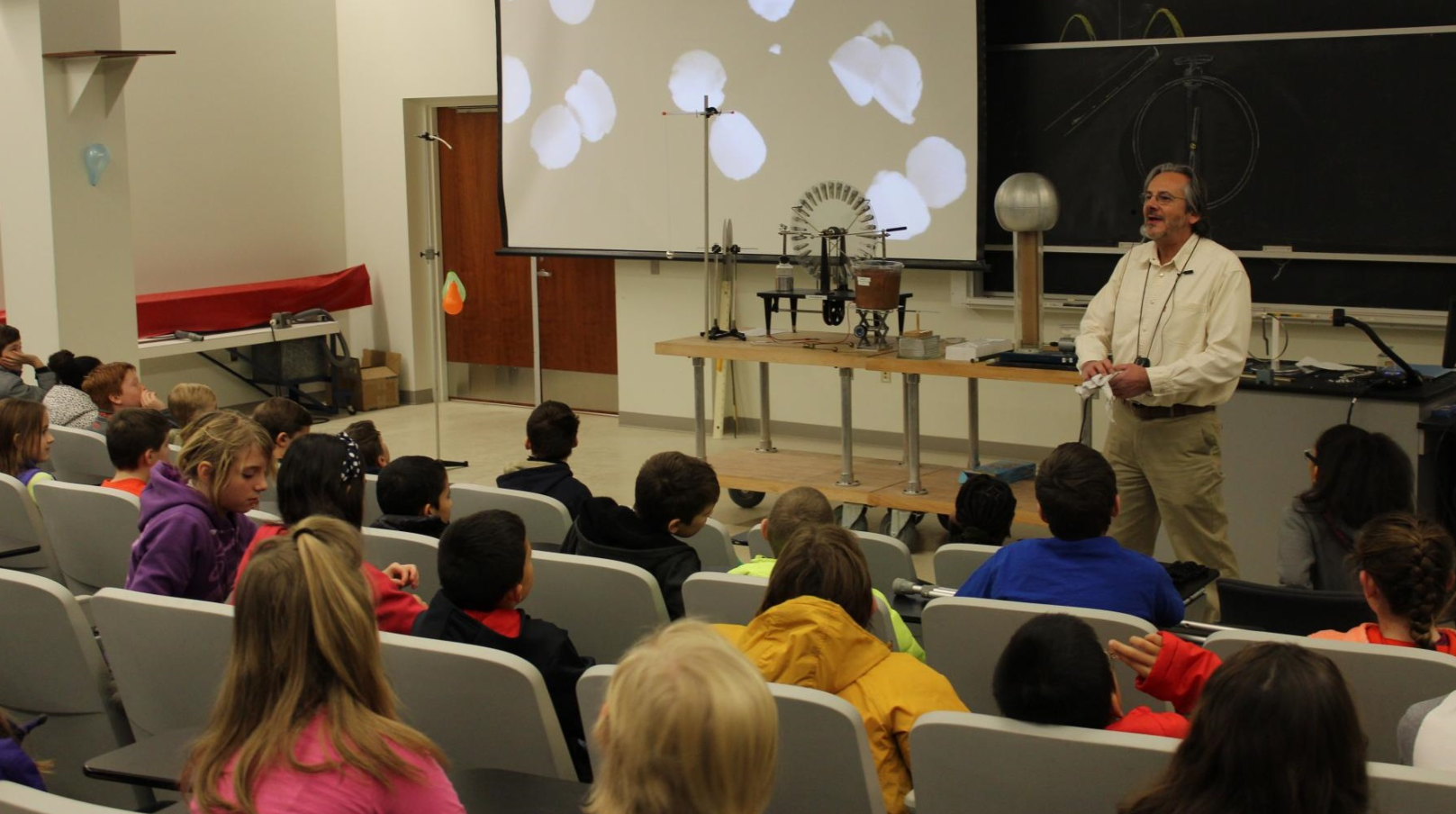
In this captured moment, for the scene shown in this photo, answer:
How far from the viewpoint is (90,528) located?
3.65m

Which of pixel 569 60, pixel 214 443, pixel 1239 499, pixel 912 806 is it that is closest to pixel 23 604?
pixel 214 443

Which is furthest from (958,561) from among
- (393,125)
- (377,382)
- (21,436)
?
(393,125)

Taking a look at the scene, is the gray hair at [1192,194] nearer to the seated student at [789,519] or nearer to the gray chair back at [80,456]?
the seated student at [789,519]

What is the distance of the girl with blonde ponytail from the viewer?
2500mm

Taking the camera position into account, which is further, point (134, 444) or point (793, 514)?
point (134, 444)

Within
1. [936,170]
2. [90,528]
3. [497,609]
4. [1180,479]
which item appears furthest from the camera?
[936,170]

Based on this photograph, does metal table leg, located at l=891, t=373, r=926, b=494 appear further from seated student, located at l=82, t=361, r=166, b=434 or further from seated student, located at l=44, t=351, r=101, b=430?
seated student, located at l=44, t=351, r=101, b=430

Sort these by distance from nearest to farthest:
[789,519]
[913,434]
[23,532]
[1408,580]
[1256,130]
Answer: [1408,580] < [789,519] < [23,532] < [913,434] < [1256,130]

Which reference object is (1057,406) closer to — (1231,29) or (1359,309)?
(1359,309)

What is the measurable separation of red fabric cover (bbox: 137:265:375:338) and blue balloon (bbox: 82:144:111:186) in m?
1.49

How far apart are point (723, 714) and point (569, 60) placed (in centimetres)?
745

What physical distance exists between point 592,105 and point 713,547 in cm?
499

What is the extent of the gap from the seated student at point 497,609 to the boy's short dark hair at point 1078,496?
1.02 meters

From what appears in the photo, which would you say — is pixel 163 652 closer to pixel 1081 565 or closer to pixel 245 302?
pixel 1081 565
